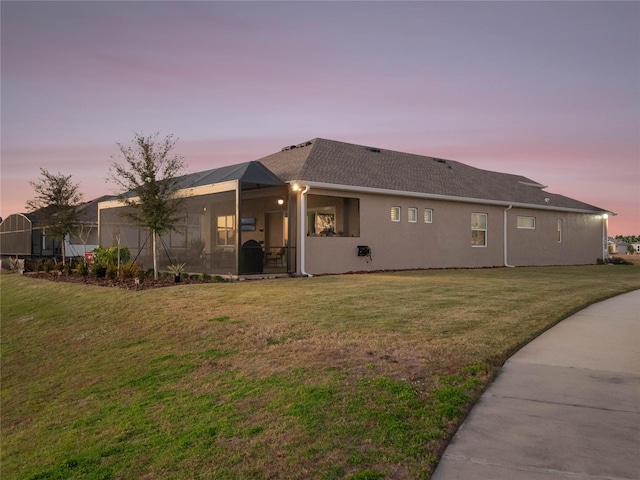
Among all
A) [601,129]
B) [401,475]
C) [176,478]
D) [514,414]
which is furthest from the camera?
[601,129]

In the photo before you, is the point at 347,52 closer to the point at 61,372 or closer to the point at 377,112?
the point at 377,112

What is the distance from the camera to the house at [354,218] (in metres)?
16.4

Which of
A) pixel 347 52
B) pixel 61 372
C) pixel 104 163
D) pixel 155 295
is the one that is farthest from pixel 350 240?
pixel 61 372

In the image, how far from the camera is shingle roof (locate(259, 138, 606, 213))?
18.0 metres

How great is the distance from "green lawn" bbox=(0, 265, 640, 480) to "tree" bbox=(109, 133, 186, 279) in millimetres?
4614

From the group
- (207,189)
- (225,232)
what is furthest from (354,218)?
(207,189)

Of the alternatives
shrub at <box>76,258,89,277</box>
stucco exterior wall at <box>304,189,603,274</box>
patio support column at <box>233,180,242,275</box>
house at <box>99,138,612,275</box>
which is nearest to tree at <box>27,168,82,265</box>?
house at <box>99,138,612,275</box>

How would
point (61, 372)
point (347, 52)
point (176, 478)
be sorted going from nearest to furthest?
1. point (176, 478)
2. point (61, 372)
3. point (347, 52)

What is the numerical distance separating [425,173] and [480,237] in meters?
3.76

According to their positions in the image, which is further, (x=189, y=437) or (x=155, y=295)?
(x=155, y=295)

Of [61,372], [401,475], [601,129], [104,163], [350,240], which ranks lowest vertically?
[61,372]

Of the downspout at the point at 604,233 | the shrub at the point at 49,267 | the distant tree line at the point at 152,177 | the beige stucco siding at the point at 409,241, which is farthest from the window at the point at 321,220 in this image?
the downspout at the point at 604,233

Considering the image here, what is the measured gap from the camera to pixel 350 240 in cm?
1778

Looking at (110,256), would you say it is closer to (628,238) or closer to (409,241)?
(409,241)
